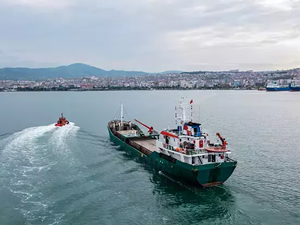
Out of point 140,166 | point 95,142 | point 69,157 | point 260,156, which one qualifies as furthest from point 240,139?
point 69,157

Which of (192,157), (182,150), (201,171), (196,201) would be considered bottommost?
(196,201)

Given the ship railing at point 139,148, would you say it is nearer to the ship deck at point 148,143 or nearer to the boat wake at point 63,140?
the ship deck at point 148,143

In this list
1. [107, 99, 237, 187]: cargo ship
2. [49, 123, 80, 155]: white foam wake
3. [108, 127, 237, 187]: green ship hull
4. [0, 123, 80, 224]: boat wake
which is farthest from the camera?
[49, 123, 80, 155]: white foam wake

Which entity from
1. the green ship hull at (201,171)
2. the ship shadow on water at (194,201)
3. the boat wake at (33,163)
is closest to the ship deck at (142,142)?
the green ship hull at (201,171)

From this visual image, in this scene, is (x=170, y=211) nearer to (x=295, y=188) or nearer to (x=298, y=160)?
(x=295, y=188)

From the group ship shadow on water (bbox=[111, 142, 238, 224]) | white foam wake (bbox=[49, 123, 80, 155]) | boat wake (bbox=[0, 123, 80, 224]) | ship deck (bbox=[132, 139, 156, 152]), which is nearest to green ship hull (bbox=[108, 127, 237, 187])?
ship shadow on water (bbox=[111, 142, 238, 224])

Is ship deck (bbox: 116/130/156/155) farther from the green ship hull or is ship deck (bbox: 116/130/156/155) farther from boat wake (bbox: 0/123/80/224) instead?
boat wake (bbox: 0/123/80/224)

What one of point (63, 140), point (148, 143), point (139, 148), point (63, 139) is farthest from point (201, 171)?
point (63, 139)

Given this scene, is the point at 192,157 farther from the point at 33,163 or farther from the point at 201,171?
the point at 33,163
